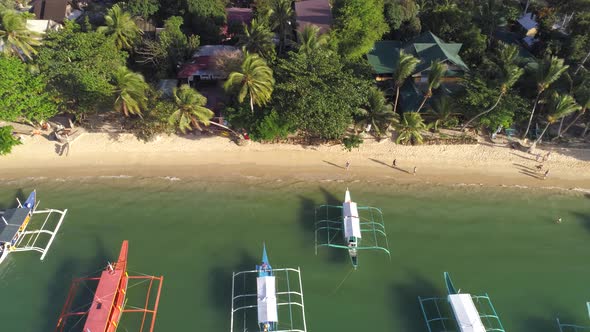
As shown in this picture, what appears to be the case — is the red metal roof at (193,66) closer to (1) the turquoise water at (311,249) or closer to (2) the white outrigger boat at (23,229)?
(1) the turquoise water at (311,249)

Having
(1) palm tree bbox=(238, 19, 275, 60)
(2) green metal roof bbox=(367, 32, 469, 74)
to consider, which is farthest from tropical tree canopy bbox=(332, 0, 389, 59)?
(1) palm tree bbox=(238, 19, 275, 60)

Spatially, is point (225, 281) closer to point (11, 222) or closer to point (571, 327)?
point (11, 222)

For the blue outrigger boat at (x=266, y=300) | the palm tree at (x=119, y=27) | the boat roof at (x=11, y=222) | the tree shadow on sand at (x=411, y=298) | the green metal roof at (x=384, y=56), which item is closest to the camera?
the blue outrigger boat at (x=266, y=300)

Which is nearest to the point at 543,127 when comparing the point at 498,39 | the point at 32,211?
the point at 498,39

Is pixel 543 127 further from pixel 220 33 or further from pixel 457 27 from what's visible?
pixel 220 33

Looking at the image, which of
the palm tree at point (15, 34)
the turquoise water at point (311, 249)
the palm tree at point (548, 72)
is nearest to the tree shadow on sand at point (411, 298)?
the turquoise water at point (311, 249)

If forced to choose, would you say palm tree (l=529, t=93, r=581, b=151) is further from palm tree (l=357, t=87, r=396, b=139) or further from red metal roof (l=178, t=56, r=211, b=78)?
red metal roof (l=178, t=56, r=211, b=78)
